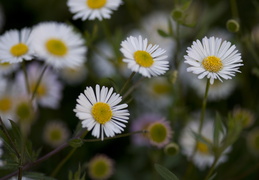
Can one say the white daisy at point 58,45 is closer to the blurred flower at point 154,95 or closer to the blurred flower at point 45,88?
the blurred flower at point 45,88

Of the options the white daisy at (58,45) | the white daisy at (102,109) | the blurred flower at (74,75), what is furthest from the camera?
the blurred flower at (74,75)

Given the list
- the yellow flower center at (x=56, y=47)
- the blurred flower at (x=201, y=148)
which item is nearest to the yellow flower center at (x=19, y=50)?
the yellow flower center at (x=56, y=47)

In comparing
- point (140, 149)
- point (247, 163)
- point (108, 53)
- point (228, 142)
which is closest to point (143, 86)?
point (108, 53)

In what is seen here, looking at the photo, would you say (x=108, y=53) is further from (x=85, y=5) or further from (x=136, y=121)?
(x=85, y=5)

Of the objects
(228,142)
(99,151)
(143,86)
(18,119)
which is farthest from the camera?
(143,86)

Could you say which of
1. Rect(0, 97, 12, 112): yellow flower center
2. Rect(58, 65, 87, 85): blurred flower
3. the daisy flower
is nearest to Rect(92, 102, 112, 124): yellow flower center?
the daisy flower

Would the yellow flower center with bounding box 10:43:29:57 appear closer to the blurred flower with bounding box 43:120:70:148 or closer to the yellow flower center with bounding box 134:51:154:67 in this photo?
the yellow flower center with bounding box 134:51:154:67

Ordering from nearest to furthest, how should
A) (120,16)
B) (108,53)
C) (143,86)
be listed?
(143,86)
(108,53)
(120,16)
